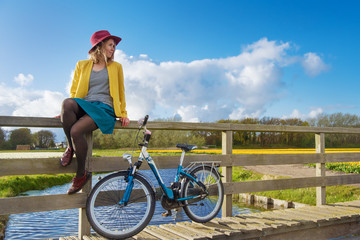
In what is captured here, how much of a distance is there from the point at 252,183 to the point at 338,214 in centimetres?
122

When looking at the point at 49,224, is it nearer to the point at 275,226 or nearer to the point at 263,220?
the point at 263,220

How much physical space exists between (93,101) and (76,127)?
33 cm

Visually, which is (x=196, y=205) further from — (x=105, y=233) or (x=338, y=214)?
(x=338, y=214)

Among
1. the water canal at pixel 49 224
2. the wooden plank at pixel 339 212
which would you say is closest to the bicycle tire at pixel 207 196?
the wooden plank at pixel 339 212

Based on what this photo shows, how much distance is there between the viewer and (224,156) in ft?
12.4

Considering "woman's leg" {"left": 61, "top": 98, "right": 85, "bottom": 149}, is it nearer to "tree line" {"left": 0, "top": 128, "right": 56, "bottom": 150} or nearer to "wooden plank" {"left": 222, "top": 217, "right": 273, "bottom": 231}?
"wooden plank" {"left": 222, "top": 217, "right": 273, "bottom": 231}

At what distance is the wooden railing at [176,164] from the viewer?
279 centimetres

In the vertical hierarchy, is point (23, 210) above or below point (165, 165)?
below

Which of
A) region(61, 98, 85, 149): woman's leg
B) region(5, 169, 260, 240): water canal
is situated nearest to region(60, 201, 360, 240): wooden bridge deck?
region(61, 98, 85, 149): woman's leg

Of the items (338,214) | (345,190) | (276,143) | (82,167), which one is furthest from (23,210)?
(276,143)

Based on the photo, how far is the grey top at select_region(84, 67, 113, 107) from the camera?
300 centimetres

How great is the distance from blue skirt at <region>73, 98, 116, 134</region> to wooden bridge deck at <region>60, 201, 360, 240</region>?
1.00 meters

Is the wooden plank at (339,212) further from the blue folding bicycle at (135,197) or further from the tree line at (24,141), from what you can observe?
the tree line at (24,141)

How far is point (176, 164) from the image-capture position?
351 cm
